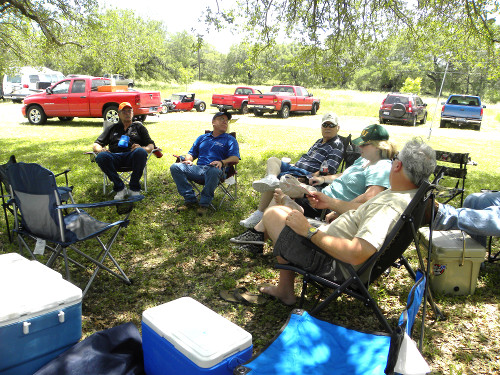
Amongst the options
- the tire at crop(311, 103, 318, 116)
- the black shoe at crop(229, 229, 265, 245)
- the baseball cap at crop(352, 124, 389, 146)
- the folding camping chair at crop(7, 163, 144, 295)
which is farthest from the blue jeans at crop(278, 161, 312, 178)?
the tire at crop(311, 103, 318, 116)

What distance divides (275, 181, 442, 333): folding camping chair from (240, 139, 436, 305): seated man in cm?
5

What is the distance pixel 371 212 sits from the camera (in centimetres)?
215

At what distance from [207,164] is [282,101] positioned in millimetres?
12589

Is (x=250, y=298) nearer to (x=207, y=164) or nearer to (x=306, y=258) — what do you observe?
(x=306, y=258)

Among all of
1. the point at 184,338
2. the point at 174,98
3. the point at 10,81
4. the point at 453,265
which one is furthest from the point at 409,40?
the point at 10,81

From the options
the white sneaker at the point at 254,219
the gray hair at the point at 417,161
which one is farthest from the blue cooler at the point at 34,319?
the white sneaker at the point at 254,219

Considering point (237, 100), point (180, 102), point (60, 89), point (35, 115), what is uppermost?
point (60, 89)

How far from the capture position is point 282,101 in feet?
55.2

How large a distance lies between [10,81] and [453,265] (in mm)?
23930

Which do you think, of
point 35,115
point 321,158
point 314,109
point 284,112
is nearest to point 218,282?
point 321,158

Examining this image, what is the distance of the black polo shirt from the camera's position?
5.21 meters

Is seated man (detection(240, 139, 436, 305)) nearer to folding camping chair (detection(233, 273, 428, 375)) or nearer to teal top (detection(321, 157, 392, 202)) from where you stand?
folding camping chair (detection(233, 273, 428, 375))

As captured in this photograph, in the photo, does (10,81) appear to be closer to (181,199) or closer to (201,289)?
(181,199)

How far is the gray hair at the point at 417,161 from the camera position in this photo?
7.09ft
